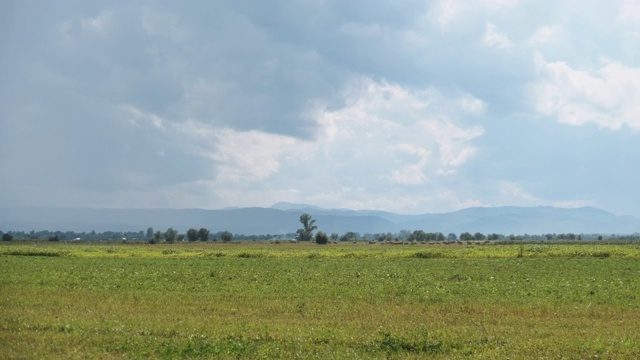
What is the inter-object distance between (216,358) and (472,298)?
16419 mm

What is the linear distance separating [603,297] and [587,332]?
10842mm

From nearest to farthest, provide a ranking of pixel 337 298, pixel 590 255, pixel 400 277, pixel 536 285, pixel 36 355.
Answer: pixel 36 355 < pixel 337 298 < pixel 536 285 < pixel 400 277 < pixel 590 255

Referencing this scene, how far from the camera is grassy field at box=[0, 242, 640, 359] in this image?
16.6 m

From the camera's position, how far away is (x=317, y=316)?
73.4ft

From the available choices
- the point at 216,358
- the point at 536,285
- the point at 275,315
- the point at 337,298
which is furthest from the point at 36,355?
the point at 536,285

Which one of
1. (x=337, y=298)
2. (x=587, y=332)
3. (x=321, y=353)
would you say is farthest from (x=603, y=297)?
(x=321, y=353)

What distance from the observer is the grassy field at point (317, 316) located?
16.6 meters

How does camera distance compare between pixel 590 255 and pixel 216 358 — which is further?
pixel 590 255

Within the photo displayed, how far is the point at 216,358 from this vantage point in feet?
51.2

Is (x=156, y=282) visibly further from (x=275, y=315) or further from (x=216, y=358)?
(x=216, y=358)

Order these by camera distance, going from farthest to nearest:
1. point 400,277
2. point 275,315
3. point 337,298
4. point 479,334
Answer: point 400,277
point 337,298
point 275,315
point 479,334

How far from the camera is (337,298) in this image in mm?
28297

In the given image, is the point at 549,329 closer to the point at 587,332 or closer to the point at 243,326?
the point at 587,332

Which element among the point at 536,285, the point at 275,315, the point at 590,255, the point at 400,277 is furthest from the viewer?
the point at 590,255
